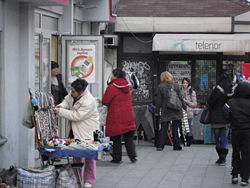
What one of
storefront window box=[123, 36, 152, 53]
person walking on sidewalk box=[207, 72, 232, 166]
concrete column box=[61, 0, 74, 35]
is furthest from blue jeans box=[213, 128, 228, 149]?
storefront window box=[123, 36, 152, 53]

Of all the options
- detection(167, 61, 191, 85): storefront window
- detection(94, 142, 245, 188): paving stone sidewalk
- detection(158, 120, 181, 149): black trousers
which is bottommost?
detection(94, 142, 245, 188): paving stone sidewalk

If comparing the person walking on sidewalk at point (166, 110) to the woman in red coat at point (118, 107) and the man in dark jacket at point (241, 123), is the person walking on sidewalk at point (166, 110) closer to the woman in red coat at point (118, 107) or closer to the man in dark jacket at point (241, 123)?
the woman in red coat at point (118, 107)

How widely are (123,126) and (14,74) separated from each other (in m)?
2.55

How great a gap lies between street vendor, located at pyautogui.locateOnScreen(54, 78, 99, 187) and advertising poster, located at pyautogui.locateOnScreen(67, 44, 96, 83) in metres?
3.31

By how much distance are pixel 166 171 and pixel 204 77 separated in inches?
309

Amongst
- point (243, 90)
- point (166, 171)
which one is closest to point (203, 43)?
point (166, 171)

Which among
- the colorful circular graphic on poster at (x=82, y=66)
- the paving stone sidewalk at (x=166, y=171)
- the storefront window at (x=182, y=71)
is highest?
the colorful circular graphic on poster at (x=82, y=66)

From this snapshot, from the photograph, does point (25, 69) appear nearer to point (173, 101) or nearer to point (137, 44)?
point (173, 101)

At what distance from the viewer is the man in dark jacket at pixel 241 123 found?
379 inches

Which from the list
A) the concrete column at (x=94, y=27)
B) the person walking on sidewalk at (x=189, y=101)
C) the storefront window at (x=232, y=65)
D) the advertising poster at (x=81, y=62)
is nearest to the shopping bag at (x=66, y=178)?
the advertising poster at (x=81, y=62)

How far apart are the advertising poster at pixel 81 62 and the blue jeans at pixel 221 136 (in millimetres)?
2643

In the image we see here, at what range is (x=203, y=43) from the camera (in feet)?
57.1

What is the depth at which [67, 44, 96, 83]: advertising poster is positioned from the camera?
40.6ft

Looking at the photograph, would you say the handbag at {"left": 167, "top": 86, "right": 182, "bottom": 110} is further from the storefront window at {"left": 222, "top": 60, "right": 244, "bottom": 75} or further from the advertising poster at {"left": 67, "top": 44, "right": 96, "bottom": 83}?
the storefront window at {"left": 222, "top": 60, "right": 244, "bottom": 75}
